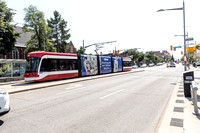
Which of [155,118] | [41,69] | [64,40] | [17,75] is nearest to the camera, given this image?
[155,118]

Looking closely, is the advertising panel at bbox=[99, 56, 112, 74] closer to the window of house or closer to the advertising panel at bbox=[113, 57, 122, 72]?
the advertising panel at bbox=[113, 57, 122, 72]

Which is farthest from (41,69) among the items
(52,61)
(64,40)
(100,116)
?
(64,40)

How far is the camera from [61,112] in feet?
17.9

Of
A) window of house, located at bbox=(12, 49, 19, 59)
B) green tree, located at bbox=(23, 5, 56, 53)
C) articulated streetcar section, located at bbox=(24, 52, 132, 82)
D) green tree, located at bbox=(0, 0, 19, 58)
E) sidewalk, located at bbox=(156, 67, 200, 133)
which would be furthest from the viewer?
window of house, located at bbox=(12, 49, 19, 59)

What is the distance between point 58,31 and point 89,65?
29.8 metres

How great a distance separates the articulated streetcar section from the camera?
1470 cm

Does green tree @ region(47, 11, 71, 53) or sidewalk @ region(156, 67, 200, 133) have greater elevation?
green tree @ region(47, 11, 71, 53)

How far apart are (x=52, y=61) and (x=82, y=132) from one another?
44.5ft

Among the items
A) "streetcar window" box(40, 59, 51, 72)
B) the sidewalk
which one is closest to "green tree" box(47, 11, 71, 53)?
"streetcar window" box(40, 59, 51, 72)

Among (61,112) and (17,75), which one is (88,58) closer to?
(17,75)

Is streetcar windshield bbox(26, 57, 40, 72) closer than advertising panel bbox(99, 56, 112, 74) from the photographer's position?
Yes

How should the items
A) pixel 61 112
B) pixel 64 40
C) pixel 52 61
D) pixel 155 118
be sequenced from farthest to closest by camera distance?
1. pixel 64 40
2. pixel 52 61
3. pixel 61 112
4. pixel 155 118

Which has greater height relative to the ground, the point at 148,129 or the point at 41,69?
the point at 41,69

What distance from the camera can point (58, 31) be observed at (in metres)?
46.7
